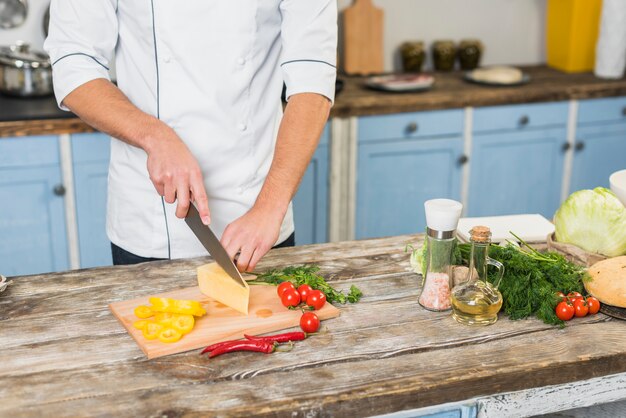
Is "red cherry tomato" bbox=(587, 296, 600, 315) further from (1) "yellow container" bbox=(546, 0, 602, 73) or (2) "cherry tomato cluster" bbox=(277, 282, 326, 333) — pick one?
(1) "yellow container" bbox=(546, 0, 602, 73)

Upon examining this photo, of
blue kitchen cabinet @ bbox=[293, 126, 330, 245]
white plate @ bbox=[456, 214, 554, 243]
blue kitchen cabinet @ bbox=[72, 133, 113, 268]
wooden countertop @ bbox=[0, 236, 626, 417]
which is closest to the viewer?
wooden countertop @ bbox=[0, 236, 626, 417]

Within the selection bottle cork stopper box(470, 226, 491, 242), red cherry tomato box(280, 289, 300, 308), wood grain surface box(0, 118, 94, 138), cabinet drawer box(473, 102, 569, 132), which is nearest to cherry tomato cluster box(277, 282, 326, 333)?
red cherry tomato box(280, 289, 300, 308)

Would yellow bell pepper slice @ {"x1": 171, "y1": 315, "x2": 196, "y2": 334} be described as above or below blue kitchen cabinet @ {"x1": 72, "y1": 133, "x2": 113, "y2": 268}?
above

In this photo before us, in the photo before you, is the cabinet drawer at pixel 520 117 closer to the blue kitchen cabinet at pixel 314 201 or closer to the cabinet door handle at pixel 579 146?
the cabinet door handle at pixel 579 146

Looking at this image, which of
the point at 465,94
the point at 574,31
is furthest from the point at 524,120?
the point at 574,31

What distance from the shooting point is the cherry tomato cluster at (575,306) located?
1.44 m

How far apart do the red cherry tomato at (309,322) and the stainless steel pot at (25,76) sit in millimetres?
1867

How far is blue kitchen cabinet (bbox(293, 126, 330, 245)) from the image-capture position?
3.10 meters

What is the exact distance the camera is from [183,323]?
1369mm

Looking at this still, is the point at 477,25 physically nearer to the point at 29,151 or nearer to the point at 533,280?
the point at 29,151

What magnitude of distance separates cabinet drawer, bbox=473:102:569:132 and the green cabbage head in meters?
1.66

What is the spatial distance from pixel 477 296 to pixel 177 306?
0.51m

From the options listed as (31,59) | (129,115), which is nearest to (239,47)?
(129,115)

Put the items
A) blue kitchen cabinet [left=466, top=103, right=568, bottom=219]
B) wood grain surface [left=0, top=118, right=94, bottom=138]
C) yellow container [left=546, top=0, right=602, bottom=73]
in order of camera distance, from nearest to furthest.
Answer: wood grain surface [left=0, top=118, right=94, bottom=138] → blue kitchen cabinet [left=466, top=103, right=568, bottom=219] → yellow container [left=546, top=0, right=602, bottom=73]
